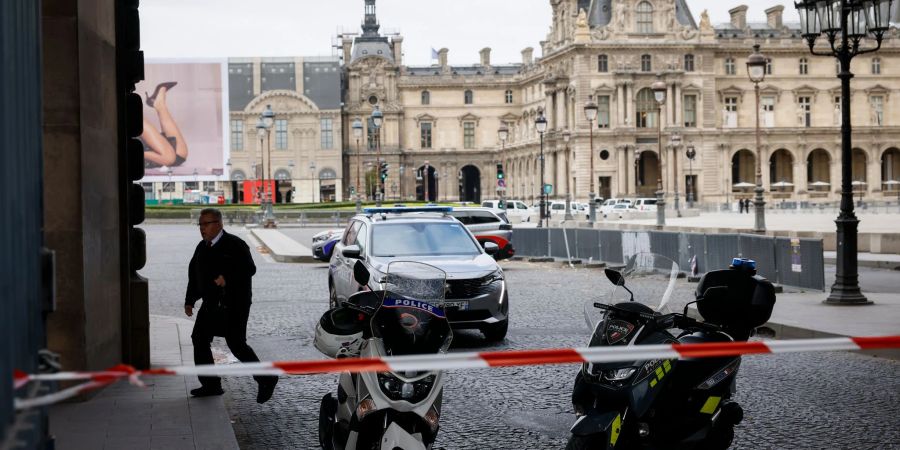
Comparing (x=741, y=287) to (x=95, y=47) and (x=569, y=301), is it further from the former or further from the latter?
(x=569, y=301)

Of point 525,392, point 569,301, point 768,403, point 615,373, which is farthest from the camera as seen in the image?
point 569,301

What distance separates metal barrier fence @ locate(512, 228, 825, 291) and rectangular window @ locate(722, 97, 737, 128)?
61.1 m

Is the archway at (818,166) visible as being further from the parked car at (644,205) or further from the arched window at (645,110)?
the parked car at (644,205)

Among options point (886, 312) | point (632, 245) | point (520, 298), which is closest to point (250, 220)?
point (632, 245)

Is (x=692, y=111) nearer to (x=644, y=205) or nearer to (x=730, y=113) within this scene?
(x=730, y=113)

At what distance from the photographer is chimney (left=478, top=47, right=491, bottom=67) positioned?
381ft

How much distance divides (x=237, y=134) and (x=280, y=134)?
157 inches

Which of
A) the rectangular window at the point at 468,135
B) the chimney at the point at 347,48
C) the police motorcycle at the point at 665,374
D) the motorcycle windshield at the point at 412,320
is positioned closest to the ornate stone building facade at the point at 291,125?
the chimney at the point at 347,48

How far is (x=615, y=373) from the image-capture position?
5.27m

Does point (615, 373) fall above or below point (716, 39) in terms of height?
below

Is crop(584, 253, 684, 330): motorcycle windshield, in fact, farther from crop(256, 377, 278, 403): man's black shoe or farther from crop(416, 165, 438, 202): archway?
crop(416, 165, 438, 202): archway

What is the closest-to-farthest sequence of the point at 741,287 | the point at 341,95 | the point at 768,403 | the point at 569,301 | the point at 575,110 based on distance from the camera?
the point at 741,287
the point at 768,403
the point at 569,301
the point at 575,110
the point at 341,95

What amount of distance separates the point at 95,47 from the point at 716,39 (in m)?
83.7

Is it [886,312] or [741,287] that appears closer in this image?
[741,287]
